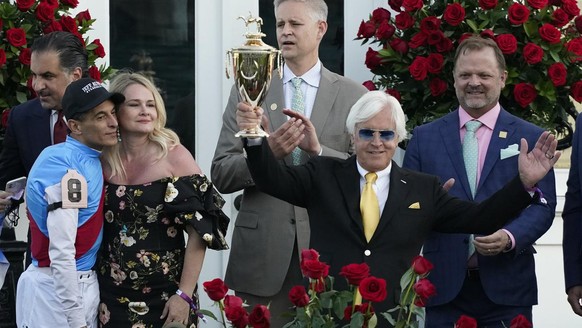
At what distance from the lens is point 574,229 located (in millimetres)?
5598

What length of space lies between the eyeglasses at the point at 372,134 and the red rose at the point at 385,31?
59.2 inches

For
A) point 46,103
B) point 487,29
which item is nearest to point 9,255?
point 46,103

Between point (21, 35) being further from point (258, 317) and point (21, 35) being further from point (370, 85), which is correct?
point (258, 317)

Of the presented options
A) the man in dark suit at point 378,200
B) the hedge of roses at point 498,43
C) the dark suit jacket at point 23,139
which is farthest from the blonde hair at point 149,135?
the hedge of roses at point 498,43

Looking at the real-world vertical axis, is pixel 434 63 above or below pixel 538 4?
below

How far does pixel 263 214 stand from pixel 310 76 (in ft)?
2.31

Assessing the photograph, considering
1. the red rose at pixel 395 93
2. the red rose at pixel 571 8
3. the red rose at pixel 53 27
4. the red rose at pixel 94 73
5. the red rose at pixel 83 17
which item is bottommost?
the red rose at pixel 395 93

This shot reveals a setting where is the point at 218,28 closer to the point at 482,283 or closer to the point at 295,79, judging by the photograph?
the point at 295,79

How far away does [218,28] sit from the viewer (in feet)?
22.7

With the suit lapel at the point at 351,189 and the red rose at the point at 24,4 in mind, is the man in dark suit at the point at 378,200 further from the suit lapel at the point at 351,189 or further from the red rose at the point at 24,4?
the red rose at the point at 24,4

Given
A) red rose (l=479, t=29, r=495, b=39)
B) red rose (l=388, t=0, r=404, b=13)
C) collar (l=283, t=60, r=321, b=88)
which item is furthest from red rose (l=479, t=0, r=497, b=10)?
collar (l=283, t=60, r=321, b=88)

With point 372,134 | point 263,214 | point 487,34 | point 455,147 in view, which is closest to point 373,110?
point 372,134

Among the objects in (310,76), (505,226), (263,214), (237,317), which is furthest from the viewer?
(310,76)

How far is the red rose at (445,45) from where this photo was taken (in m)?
6.22
